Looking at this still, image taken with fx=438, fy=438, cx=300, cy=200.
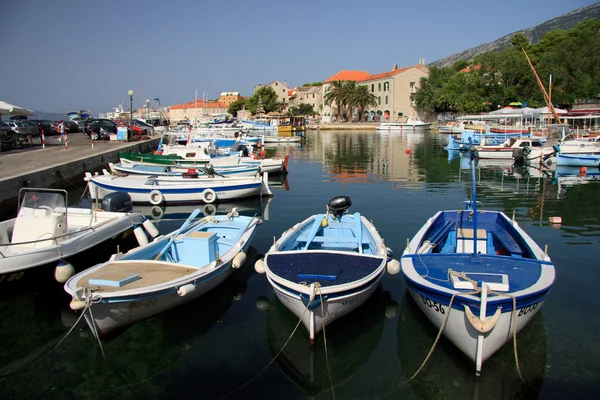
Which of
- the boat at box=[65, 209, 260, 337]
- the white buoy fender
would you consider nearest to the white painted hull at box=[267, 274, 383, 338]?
the boat at box=[65, 209, 260, 337]

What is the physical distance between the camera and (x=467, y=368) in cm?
654

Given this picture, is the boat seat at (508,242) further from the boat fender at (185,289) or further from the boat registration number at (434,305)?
the boat fender at (185,289)

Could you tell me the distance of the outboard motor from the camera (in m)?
13.5

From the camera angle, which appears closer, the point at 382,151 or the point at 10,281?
the point at 10,281

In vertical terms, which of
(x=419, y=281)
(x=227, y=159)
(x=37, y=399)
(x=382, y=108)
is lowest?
(x=37, y=399)

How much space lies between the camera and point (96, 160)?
25.5 metres

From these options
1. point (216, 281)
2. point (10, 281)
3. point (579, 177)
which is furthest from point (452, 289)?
point (579, 177)

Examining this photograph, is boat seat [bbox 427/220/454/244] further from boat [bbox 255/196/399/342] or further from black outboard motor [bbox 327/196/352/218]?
black outboard motor [bbox 327/196/352/218]

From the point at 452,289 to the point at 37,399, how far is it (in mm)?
6115

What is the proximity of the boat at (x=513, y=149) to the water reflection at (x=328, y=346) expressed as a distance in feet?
91.0

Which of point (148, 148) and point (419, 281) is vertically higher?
point (148, 148)

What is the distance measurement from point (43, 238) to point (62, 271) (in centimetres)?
111

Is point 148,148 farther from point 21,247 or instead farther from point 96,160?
point 21,247

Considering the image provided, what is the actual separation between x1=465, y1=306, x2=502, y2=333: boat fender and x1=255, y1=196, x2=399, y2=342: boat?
1.73 meters
